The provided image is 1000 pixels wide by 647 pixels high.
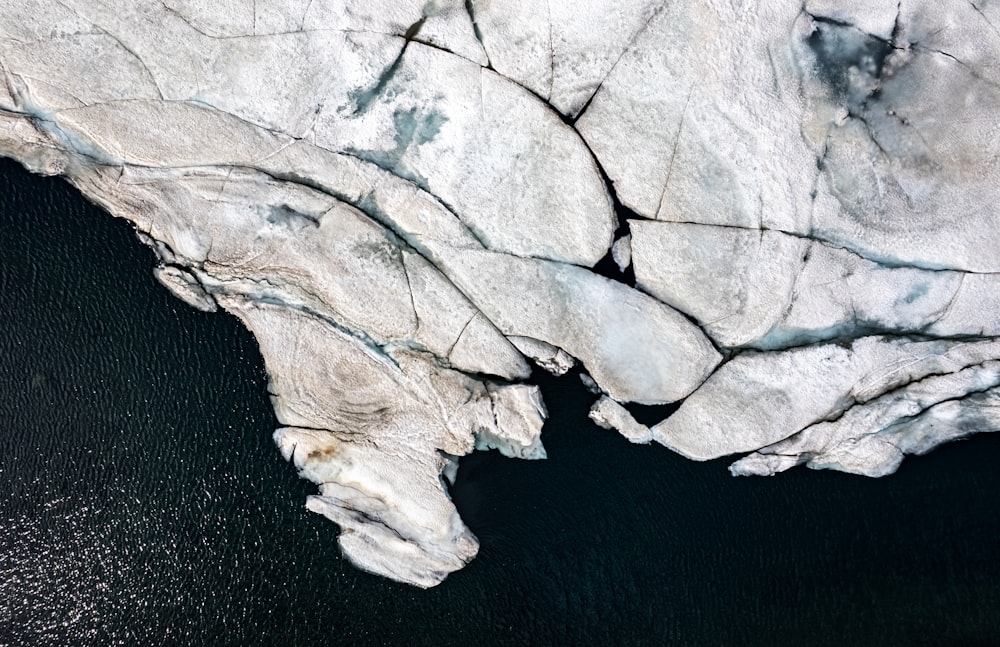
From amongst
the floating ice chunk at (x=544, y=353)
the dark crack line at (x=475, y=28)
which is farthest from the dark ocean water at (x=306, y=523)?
the dark crack line at (x=475, y=28)

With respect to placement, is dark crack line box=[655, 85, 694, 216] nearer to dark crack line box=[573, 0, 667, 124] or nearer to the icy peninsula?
Answer: the icy peninsula

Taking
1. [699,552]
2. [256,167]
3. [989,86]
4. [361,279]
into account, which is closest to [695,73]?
[989,86]

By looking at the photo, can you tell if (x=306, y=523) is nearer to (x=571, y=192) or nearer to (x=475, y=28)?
(x=571, y=192)

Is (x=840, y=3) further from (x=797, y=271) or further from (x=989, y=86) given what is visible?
(x=797, y=271)

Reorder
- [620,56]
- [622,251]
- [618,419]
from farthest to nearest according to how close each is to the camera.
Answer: [618,419] < [622,251] < [620,56]

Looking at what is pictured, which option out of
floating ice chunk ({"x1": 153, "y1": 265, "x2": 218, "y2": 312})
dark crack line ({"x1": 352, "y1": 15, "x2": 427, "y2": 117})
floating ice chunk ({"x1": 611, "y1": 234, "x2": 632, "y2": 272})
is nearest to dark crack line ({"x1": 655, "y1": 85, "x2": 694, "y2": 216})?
floating ice chunk ({"x1": 611, "y1": 234, "x2": 632, "y2": 272})

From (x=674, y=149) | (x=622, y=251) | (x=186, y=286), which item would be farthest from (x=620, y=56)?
(x=186, y=286)
